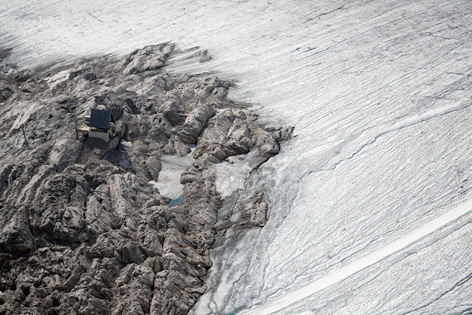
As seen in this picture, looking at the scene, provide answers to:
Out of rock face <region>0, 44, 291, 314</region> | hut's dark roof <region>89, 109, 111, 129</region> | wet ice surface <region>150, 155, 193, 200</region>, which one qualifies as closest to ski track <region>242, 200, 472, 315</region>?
rock face <region>0, 44, 291, 314</region>

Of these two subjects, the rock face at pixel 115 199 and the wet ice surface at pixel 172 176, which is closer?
the rock face at pixel 115 199

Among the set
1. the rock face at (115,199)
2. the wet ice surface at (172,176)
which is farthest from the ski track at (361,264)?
the wet ice surface at (172,176)

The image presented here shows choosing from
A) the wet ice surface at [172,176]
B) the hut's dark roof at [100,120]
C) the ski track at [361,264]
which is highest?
the hut's dark roof at [100,120]

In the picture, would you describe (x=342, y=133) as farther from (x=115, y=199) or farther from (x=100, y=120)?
(x=100, y=120)

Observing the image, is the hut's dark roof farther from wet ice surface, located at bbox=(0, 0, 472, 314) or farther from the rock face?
wet ice surface, located at bbox=(0, 0, 472, 314)

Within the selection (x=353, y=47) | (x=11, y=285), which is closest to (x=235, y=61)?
(x=353, y=47)

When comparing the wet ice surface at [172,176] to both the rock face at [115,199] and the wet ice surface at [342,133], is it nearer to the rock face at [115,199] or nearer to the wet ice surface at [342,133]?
the rock face at [115,199]
